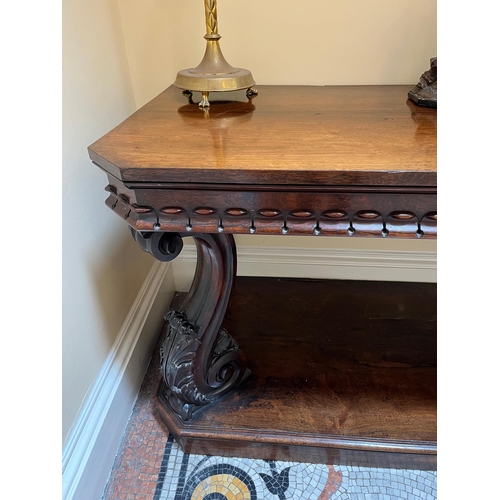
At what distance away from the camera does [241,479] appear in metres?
0.84

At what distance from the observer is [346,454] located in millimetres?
838

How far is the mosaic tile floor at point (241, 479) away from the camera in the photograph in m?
0.81

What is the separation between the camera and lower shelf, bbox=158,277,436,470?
2.72 feet

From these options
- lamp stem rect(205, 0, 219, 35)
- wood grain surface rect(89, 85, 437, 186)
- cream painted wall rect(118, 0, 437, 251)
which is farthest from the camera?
cream painted wall rect(118, 0, 437, 251)

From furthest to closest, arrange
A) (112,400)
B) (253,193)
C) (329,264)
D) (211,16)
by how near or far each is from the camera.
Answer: (329,264)
(112,400)
(211,16)
(253,193)

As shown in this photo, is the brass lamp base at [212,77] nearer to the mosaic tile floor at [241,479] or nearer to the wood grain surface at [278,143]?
the wood grain surface at [278,143]

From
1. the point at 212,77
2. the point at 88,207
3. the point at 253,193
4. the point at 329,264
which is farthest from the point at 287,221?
the point at 329,264

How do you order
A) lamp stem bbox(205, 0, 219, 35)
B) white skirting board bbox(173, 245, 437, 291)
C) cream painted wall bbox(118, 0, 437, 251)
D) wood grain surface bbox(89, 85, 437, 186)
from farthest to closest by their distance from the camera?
white skirting board bbox(173, 245, 437, 291), cream painted wall bbox(118, 0, 437, 251), lamp stem bbox(205, 0, 219, 35), wood grain surface bbox(89, 85, 437, 186)

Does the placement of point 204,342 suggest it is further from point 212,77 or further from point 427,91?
point 427,91

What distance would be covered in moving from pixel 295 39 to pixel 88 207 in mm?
584

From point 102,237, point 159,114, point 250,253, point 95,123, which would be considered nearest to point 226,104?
point 159,114

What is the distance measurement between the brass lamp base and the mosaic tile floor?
708 millimetres

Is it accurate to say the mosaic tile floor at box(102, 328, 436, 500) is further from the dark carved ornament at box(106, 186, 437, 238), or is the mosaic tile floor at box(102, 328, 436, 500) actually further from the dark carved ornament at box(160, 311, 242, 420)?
the dark carved ornament at box(106, 186, 437, 238)

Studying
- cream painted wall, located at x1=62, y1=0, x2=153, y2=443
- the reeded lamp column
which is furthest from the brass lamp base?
cream painted wall, located at x1=62, y1=0, x2=153, y2=443
